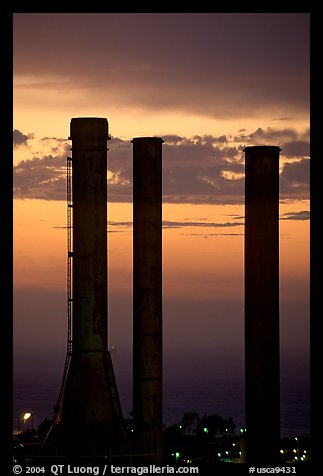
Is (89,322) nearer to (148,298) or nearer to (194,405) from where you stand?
(148,298)

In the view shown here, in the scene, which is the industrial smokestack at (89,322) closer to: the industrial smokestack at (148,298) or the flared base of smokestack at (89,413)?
the flared base of smokestack at (89,413)

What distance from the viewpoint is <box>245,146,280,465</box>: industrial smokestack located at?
30.7 m

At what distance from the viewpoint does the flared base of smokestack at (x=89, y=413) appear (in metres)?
29.0

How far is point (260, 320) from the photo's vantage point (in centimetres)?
3083

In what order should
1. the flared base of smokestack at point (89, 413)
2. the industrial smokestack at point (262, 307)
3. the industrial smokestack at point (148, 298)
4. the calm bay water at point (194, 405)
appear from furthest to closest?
the calm bay water at point (194, 405) < the industrial smokestack at point (262, 307) < the industrial smokestack at point (148, 298) < the flared base of smokestack at point (89, 413)

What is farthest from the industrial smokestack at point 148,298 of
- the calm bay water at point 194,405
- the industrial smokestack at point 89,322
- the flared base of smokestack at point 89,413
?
the calm bay water at point 194,405

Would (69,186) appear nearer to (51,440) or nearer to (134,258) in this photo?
(134,258)

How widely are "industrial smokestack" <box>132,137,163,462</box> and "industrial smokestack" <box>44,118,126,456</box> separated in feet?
4.44

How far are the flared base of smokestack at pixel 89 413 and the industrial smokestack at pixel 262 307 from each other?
12.2ft

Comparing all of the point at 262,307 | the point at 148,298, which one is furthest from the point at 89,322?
the point at 262,307

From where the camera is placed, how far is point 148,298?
30.7 m

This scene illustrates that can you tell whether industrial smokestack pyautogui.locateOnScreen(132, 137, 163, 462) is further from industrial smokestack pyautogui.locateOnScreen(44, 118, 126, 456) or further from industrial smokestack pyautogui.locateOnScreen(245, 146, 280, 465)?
industrial smokestack pyautogui.locateOnScreen(245, 146, 280, 465)
